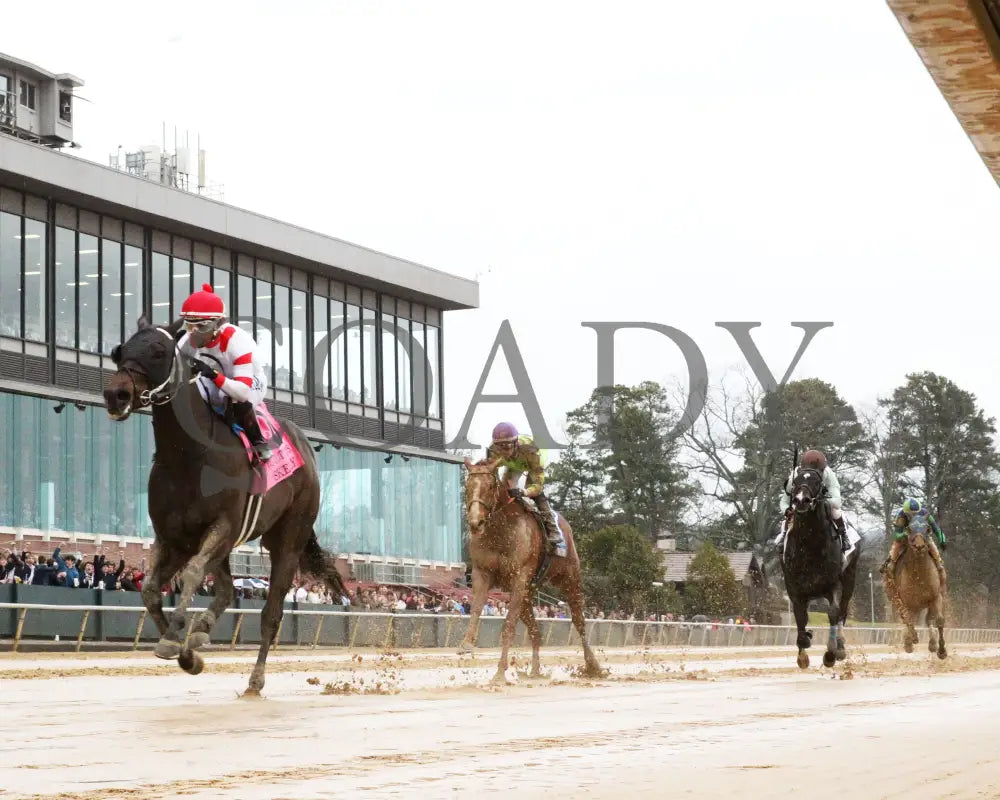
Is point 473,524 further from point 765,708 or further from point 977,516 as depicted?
point 977,516

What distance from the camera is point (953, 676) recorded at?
17141 mm

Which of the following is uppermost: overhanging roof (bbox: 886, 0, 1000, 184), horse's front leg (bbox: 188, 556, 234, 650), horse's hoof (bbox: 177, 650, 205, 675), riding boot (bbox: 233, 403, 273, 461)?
overhanging roof (bbox: 886, 0, 1000, 184)

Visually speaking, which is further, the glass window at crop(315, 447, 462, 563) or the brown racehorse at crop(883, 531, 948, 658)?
the glass window at crop(315, 447, 462, 563)

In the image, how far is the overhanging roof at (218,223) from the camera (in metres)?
37.7

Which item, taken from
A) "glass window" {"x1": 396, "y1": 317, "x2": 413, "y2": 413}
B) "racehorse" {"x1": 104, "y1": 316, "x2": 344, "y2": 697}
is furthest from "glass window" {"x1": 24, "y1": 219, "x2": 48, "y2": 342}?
"racehorse" {"x1": 104, "y1": 316, "x2": 344, "y2": 697}

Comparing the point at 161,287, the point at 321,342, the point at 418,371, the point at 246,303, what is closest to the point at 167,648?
the point at 161,287

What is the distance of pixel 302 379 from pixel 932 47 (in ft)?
138

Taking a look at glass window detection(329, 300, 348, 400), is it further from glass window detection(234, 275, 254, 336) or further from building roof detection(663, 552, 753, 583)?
building roof detection(663, 552, 753, 583)

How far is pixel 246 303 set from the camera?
45.9 meters

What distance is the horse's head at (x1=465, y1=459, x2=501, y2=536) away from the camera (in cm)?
1416

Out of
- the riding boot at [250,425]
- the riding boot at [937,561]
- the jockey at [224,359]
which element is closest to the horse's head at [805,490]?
the riding boot at [937,561]

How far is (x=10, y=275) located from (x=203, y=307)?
27.6 meters

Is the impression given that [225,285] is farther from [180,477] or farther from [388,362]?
[180,477]

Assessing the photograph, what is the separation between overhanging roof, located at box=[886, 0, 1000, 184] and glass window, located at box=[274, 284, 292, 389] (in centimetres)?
4011
